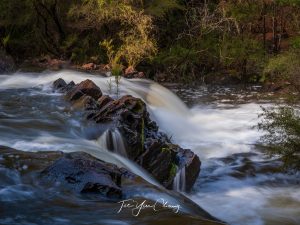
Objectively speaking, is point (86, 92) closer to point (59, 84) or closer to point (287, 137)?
point (59, 84)

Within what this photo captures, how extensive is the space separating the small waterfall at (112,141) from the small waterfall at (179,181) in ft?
3.36

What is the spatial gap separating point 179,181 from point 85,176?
9.27 ft

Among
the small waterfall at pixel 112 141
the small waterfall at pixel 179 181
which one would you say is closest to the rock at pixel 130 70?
the small waterfall at pixel 112 141

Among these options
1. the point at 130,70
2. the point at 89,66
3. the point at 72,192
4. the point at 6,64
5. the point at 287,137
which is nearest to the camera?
the point at 72,192

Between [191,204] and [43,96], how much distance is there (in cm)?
663

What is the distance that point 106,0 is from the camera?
18.0 meters

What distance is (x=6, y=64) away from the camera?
55.6 ft

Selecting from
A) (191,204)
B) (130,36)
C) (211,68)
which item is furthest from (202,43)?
(191,204)

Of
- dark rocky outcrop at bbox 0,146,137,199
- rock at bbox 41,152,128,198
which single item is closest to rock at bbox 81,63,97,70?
dark rocky outcrop at bbox 0,146,137,199

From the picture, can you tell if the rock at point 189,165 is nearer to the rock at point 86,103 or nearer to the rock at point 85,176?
the rock at point 85,176

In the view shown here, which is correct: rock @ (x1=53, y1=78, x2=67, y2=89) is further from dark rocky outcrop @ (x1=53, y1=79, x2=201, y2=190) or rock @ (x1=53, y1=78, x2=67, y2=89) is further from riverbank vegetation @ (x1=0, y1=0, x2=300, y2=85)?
riverbank vegetation @ (x1=0, y1=0, x2=300, y2=85)

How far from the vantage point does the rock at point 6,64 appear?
16541 millimetres

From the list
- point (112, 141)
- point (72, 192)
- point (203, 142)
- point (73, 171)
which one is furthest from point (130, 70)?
point (72, 192)

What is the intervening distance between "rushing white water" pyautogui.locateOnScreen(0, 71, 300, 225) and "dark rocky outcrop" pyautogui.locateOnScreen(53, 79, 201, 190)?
0.18 meters
